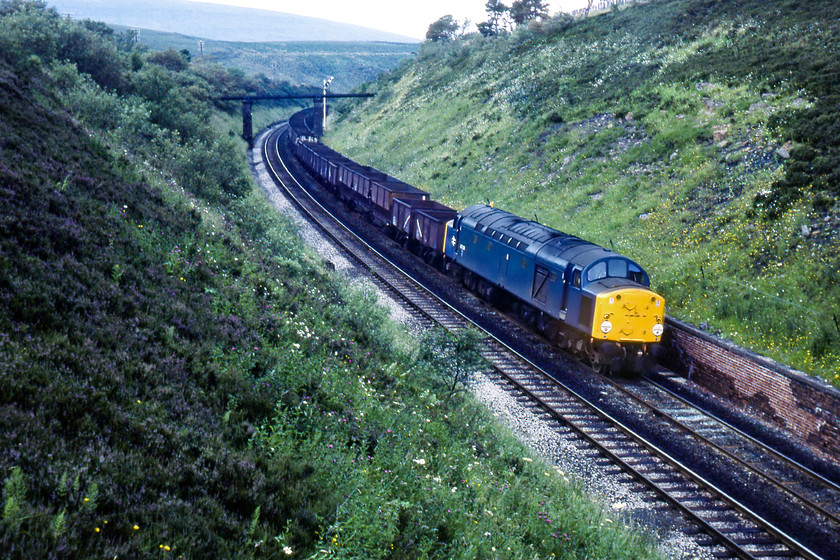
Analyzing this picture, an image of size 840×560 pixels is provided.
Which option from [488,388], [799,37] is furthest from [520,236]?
[799,37]

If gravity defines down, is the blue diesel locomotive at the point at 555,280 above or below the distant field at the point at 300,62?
below

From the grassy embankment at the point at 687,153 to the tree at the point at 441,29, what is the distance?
4663 centimetres

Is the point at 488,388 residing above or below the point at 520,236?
below

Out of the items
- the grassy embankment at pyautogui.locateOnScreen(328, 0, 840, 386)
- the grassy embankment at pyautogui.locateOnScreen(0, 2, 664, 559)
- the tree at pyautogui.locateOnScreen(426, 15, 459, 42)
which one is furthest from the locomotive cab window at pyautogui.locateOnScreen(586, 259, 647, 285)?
the tree at pyautogui.locateOnScreen(426, 15, 459, 42)

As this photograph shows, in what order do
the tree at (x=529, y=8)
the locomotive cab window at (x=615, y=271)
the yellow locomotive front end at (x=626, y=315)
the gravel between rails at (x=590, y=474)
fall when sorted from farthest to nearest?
the tree at (x=529, y=8) < the locomotive cab window at (x=615, y=271) < the yellow locomotive front end at (x=626, y=315) < the gravel between rails at (x=590, y=474)

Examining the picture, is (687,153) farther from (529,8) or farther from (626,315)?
(529,8)

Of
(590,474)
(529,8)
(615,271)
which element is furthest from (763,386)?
(529,8)

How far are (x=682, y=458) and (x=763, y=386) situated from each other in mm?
4244

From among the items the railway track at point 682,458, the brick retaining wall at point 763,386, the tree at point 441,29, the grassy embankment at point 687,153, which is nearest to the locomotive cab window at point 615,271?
the brick retaining wall at point 763,386

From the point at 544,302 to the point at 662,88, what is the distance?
853 inches

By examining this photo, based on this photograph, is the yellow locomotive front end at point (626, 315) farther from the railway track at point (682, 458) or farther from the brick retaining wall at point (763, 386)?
the brick retaining wall at point (763, 386)

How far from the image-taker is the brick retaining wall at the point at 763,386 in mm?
13766

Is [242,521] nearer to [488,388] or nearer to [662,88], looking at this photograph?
[488,388]

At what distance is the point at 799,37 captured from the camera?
30.4m
